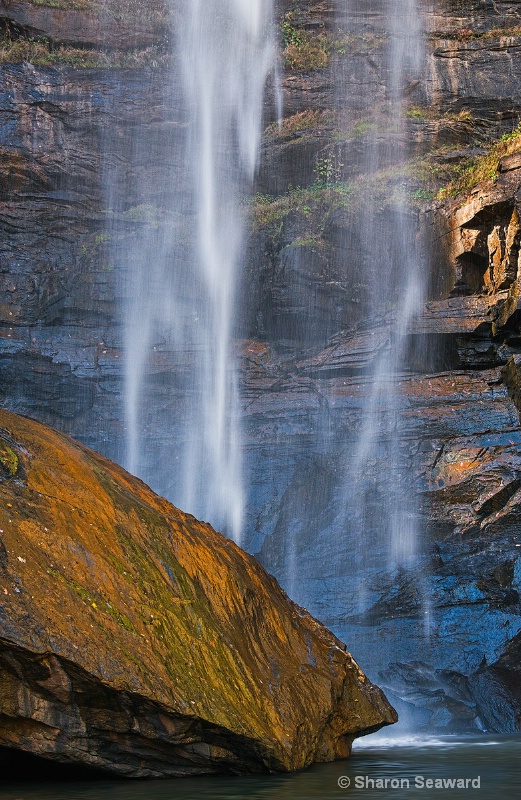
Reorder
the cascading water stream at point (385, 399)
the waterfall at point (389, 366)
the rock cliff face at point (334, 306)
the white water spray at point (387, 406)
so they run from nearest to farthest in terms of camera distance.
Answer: the rock cliff face at point (334, 306), the cascading water stream at point (385, 399), the white water spray at point (387, 406), the waterfall at point (389, 366)

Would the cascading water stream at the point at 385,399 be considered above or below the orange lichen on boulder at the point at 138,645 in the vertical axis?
above

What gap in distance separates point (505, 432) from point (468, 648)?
168 inches

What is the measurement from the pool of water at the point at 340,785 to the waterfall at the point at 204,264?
316 inches

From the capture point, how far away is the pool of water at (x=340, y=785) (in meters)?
5.92

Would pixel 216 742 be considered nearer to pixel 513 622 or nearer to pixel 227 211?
pixel 513 622

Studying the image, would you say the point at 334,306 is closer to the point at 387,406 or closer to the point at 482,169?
the point at 387,406

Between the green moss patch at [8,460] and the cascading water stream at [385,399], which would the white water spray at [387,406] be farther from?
the green moss patch at [8,460]

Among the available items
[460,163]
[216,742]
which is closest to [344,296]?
[460,163]

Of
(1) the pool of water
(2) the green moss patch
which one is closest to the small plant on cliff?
(1) the pool of water

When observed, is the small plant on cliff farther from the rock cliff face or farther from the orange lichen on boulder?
the orange lichen on boulder

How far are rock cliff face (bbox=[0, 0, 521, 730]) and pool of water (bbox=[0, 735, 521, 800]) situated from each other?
16.9 feet

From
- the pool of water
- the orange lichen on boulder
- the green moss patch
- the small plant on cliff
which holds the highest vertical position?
the small plant on cliff

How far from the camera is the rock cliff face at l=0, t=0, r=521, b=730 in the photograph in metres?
14.0

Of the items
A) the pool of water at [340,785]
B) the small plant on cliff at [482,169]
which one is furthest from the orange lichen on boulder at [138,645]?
the small plant on cliff at [482,169]
